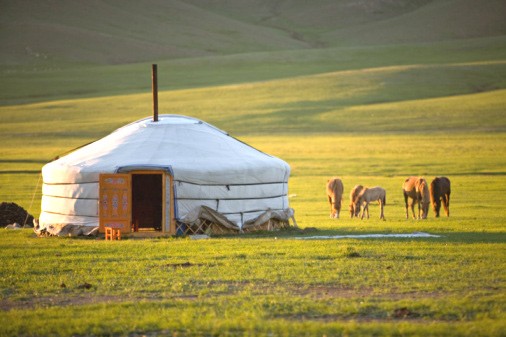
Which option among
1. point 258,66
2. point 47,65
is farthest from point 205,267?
point 47,65

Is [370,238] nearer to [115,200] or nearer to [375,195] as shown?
[115,200]

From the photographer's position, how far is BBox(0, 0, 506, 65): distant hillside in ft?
315

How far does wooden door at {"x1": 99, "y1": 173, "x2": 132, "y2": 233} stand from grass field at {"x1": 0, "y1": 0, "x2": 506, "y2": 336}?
728mm

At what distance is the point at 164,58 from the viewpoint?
9619 cm

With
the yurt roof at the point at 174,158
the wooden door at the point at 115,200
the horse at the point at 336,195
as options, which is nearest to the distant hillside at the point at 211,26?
the horse at the point at 336,195

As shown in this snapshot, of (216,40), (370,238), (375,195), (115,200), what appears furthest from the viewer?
(216,40)

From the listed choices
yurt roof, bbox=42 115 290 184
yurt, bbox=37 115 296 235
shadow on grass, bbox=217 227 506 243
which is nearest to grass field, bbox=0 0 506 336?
shadow on grass, bbox=217 227 506 243

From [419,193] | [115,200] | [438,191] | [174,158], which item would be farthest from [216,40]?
[115,200]

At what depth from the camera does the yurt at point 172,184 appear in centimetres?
1695

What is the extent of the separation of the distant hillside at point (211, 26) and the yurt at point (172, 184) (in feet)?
225

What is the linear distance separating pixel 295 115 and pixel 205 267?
40.7m

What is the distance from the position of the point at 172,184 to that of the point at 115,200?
1072 millimetres

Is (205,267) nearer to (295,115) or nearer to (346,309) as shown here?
(346,309)

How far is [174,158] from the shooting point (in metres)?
17.5
